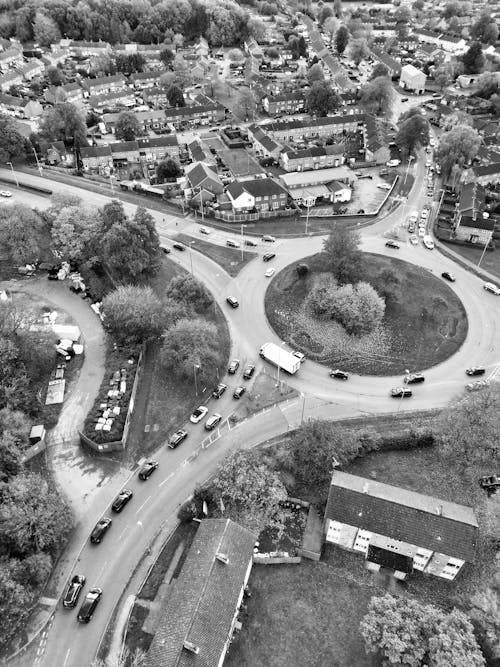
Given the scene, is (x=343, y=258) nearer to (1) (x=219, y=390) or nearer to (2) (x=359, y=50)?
(1) (x=219, y=390)

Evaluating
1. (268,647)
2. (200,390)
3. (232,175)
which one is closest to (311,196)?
(232,175)

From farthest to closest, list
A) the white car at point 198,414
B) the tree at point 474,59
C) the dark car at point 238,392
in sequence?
1. the tree at point 474,59
2. the dark car at point 238,392
3. the white car at point 198,414

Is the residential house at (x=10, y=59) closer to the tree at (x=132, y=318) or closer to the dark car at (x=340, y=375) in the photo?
the tree at (x=132, y=318)

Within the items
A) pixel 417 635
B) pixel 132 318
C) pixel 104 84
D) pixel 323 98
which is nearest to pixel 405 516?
pixel 417 635

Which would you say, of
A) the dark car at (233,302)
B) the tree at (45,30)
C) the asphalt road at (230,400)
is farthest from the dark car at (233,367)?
the tree at (45,30)

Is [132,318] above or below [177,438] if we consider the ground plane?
above

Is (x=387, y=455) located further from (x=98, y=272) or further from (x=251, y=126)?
(x=251, y=126)

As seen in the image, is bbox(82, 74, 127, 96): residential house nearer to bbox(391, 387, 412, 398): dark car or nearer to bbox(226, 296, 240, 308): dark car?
bbox(226, 296, 240, 308): dark car

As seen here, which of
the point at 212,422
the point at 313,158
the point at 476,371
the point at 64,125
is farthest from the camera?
the point at 64,125
